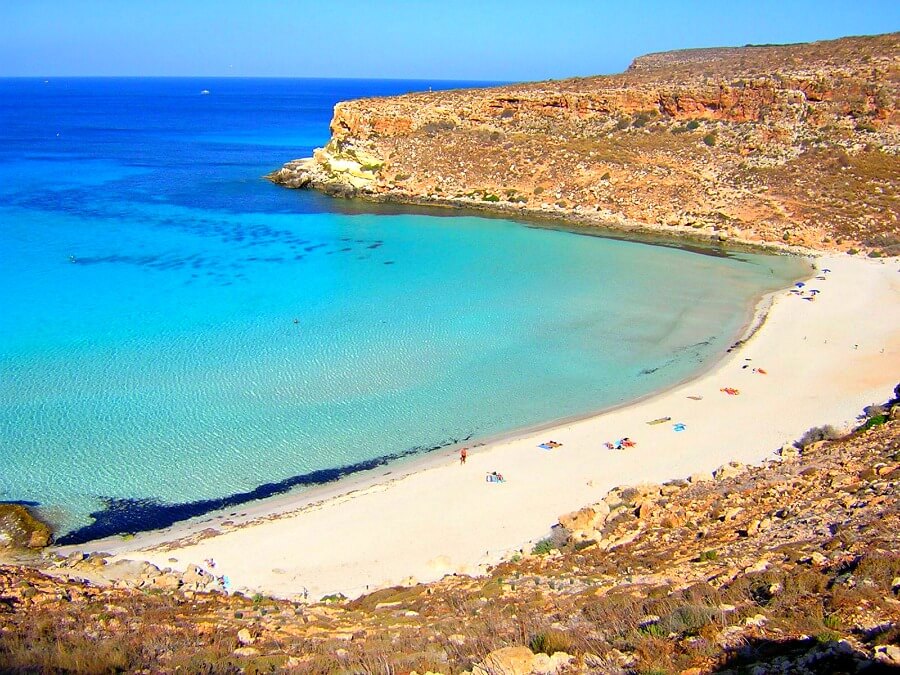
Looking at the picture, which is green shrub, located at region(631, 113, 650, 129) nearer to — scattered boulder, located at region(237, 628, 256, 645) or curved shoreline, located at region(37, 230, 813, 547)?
curved shoreline, located at region(37, 230, 813, 547)

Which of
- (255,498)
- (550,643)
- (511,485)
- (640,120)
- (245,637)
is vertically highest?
(640,120)

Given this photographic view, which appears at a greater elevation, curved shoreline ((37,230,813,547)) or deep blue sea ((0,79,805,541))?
deep blue sea ((0,79,805,541))

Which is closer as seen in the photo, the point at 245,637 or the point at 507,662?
the point at 507,662

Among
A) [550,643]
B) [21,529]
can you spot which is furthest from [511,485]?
[21,529]

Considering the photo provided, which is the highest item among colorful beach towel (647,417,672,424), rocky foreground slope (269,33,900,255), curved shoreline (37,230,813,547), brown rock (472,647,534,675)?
rocky foreground slope (269,33,900,255)

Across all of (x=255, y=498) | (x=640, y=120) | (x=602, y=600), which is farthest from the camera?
(x=640, y=120)

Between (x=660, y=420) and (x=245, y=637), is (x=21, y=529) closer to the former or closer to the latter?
(x=245, y=637)

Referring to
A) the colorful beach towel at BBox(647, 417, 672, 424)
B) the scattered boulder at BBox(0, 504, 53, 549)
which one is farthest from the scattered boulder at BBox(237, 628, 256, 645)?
the colorful beach towel at BBox(647, 417, 672, 424)

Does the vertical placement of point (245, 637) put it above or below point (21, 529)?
above
